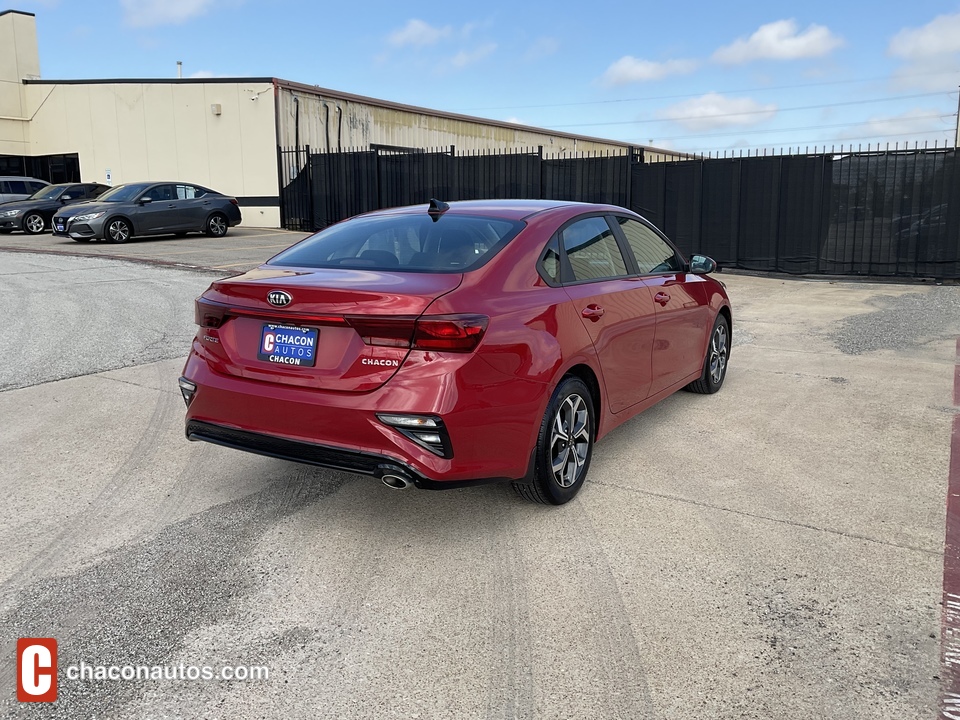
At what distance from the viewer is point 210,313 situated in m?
3.90

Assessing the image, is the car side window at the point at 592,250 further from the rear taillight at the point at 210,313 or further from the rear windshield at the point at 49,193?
the rear windshield at the point at 49,193

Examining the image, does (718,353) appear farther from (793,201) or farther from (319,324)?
(793,201)

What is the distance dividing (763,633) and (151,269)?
518 inches

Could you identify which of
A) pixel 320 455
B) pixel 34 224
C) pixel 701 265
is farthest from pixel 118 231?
pixel 320 455

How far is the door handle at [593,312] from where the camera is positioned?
4203mm

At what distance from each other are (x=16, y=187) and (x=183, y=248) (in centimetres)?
933

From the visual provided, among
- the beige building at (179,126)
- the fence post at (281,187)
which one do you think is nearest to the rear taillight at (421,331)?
the beige building at (179,126)

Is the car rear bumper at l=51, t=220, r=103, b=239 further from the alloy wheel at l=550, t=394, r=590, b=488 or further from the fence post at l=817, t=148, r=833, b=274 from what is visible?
the alloy wheel at l=550, t=394, r=590, b=488

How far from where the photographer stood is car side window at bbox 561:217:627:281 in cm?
440

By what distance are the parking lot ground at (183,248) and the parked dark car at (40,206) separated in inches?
14.3

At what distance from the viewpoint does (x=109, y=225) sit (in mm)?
18750

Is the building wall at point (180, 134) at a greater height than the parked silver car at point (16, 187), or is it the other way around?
the building wall at point (180, 134)

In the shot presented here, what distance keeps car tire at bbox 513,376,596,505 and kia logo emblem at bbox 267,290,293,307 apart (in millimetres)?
1296

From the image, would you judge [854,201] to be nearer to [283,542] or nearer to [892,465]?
[892,465]
